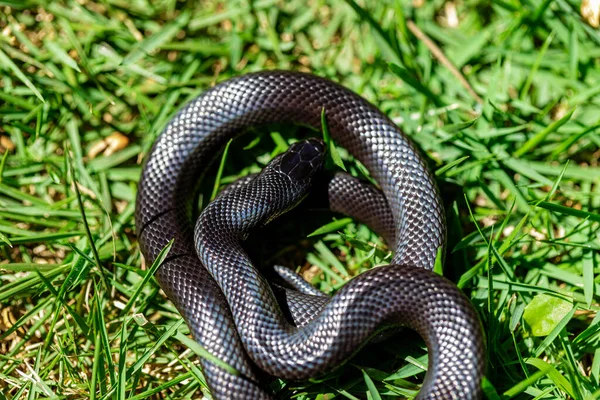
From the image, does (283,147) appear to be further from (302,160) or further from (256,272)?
(256,272)

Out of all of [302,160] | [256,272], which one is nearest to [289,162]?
[302,160]

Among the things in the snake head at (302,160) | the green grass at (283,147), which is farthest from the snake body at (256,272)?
the green grass at (283,147)

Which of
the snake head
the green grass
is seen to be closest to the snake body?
the snake head

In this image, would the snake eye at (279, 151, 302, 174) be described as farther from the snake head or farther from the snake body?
the snake body

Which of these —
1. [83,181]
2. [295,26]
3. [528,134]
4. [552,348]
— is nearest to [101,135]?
[83,181]

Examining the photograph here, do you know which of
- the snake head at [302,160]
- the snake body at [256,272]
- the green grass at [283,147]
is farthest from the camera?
the snake head at [302,160]

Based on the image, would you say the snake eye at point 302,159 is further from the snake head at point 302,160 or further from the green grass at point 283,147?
the green grass at point 283,147
